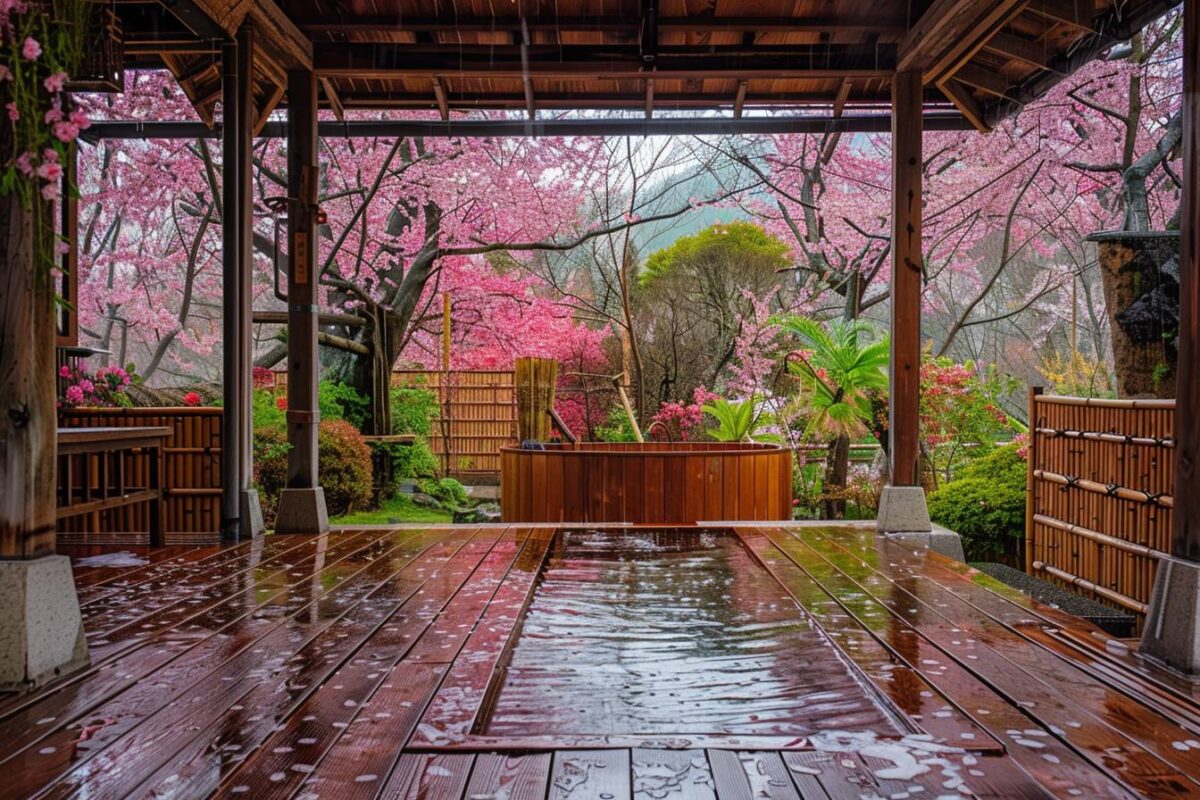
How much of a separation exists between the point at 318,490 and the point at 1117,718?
4357 millimetres

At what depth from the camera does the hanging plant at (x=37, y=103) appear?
242 cm

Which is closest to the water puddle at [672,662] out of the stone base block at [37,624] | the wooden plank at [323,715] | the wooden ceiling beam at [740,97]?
the wooden plank at [323,715]

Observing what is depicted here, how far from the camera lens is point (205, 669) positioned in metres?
2.63

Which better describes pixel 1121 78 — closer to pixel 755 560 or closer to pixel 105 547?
pixel 755 560

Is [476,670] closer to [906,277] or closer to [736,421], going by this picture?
[906,277]

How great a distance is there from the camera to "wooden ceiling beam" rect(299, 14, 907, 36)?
200 inches

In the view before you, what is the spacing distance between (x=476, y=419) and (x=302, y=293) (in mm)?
6905

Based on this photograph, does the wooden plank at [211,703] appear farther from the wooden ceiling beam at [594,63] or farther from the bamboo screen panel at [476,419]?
the bamboo screen panel at [476,419]

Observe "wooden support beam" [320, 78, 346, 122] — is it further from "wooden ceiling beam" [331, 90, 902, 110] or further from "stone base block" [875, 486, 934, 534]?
"stone base block" [875, 486, 934, 534]

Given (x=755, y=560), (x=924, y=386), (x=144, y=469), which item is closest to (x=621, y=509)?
(x=755, y=560)

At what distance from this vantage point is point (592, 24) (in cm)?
516

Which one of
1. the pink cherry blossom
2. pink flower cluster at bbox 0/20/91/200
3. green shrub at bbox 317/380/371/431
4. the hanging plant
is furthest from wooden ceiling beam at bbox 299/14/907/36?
green shrub at bbox 317/380/371/431

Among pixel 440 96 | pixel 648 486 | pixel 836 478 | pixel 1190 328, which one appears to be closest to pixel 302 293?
pixel 440 96

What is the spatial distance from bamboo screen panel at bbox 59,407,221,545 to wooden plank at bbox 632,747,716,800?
159 inches
